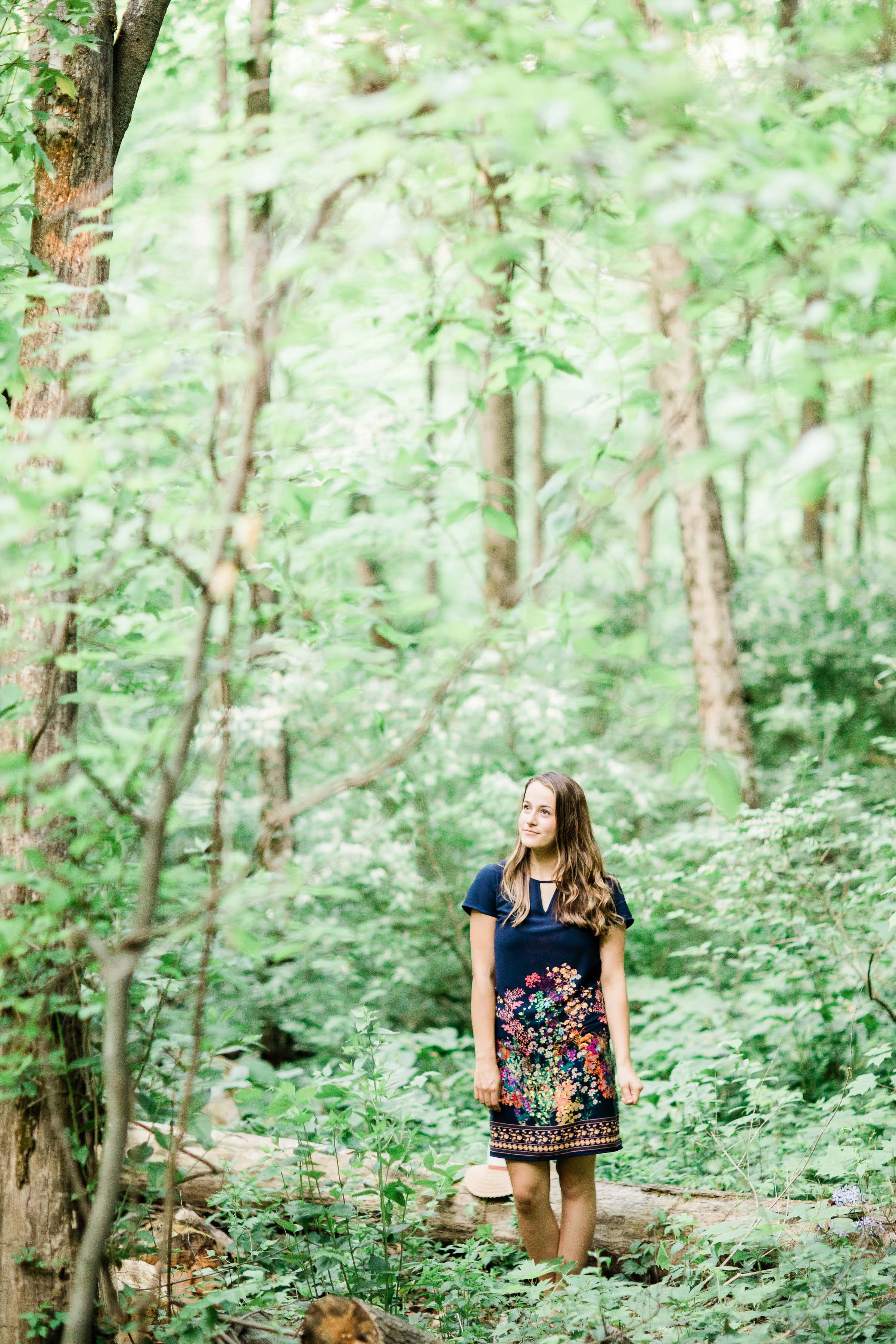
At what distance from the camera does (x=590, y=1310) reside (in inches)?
110

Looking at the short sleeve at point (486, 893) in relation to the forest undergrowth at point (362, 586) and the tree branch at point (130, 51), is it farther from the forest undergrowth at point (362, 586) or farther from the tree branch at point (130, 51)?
the tree branch at point (130, 51)

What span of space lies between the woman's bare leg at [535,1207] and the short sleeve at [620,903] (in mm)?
877

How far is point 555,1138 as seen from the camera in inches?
133

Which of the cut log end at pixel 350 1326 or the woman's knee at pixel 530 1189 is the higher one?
the woman's knee at pixel 530 1189

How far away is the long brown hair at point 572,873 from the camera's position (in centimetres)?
353

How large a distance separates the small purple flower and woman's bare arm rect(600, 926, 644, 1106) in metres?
0.70

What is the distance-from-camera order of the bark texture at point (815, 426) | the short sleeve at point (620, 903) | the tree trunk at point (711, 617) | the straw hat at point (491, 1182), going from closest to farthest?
the bark texture at point (815, 426) → the short sleeve at point (620, 903) → the straw hat at point (491, 1182) → the tree trunk at point (711, 617)

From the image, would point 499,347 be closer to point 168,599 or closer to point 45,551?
point 168,599

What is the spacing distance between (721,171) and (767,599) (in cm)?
807

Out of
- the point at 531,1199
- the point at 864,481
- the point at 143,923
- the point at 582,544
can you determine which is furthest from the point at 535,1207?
the point at 864,481

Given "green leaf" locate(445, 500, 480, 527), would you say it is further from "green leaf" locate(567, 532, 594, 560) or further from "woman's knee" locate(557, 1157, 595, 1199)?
"woman's knee" locate(557, 1157, 595, 1199)

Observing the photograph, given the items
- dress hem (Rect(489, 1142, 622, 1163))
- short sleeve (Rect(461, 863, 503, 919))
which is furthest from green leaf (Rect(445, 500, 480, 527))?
dress hem (Rect(489, 1142, 622, 1163))

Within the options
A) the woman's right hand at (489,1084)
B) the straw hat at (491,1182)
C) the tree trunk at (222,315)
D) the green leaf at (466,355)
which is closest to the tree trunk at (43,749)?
the tree trunk at (222,315)

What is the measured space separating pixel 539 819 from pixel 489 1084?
36.6 inches
